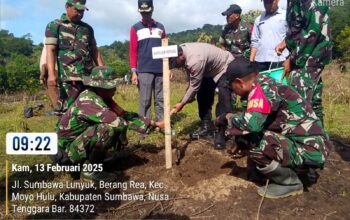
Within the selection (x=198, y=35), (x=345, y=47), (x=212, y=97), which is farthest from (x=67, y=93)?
(x=345, y=47)

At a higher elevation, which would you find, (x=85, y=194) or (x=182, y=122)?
(x=182, y=122)

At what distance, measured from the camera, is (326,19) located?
11.5 feet

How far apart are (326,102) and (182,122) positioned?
3.50 m

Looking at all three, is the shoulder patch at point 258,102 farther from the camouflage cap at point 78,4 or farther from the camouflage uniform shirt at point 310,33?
the camouflage cap at point 78,4

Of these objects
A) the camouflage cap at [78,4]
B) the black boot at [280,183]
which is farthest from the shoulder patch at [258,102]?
the camouflage cap at [78,4]

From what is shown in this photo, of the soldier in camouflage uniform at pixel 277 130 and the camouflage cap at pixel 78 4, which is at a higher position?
the camouflage cap at pixel 78 4

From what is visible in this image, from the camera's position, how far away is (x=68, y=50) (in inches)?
171

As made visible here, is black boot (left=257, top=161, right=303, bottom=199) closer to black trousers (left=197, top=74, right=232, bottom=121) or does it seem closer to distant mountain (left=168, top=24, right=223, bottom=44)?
black trousers (left=197, top=74, right=232, bottom=121)

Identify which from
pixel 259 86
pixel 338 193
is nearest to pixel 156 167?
pixel 259 86

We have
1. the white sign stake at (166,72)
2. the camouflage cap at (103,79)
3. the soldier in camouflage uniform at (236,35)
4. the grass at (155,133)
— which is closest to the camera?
the camouflage cap at (103,79)

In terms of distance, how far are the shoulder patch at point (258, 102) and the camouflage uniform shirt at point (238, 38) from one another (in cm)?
302

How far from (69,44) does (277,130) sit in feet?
8.72

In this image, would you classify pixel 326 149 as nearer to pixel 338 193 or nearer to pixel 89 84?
pixel 338 193
